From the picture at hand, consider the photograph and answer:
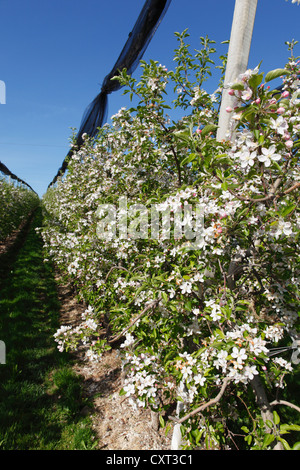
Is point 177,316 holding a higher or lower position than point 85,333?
higher

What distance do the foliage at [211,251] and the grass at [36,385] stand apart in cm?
82

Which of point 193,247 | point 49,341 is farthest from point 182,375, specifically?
point 49,341

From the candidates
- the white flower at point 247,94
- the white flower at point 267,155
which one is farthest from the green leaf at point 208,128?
the white flower at point 267,155

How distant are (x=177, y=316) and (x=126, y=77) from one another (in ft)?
5.78

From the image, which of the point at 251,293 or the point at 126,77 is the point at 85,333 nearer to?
the point at 251,293

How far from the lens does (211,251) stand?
4.84 feet

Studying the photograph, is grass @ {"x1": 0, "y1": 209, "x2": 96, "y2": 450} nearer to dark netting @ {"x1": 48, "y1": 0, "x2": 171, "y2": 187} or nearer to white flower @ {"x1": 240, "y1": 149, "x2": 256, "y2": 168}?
white flower @ {"x1": 240, "y1": 149, "x2": 256, "y2": 168}

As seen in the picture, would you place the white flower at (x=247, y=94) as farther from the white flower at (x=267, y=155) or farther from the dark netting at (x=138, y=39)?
the dark netting at (x=138, y=39)

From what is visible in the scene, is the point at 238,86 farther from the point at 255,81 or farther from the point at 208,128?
the point at 208,128

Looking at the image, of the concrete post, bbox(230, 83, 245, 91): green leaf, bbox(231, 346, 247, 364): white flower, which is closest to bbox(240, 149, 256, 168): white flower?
bbox(230, 83, 245, 91): green leaf

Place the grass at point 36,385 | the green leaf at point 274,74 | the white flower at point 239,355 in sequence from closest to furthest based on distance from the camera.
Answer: the green leaf at point 274,74, the white flower at point 239,355, the grass at point 36,385

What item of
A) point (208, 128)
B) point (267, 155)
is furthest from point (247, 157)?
point (208, 128)

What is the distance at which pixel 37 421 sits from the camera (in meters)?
2.26

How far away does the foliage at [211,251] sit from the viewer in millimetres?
1219
